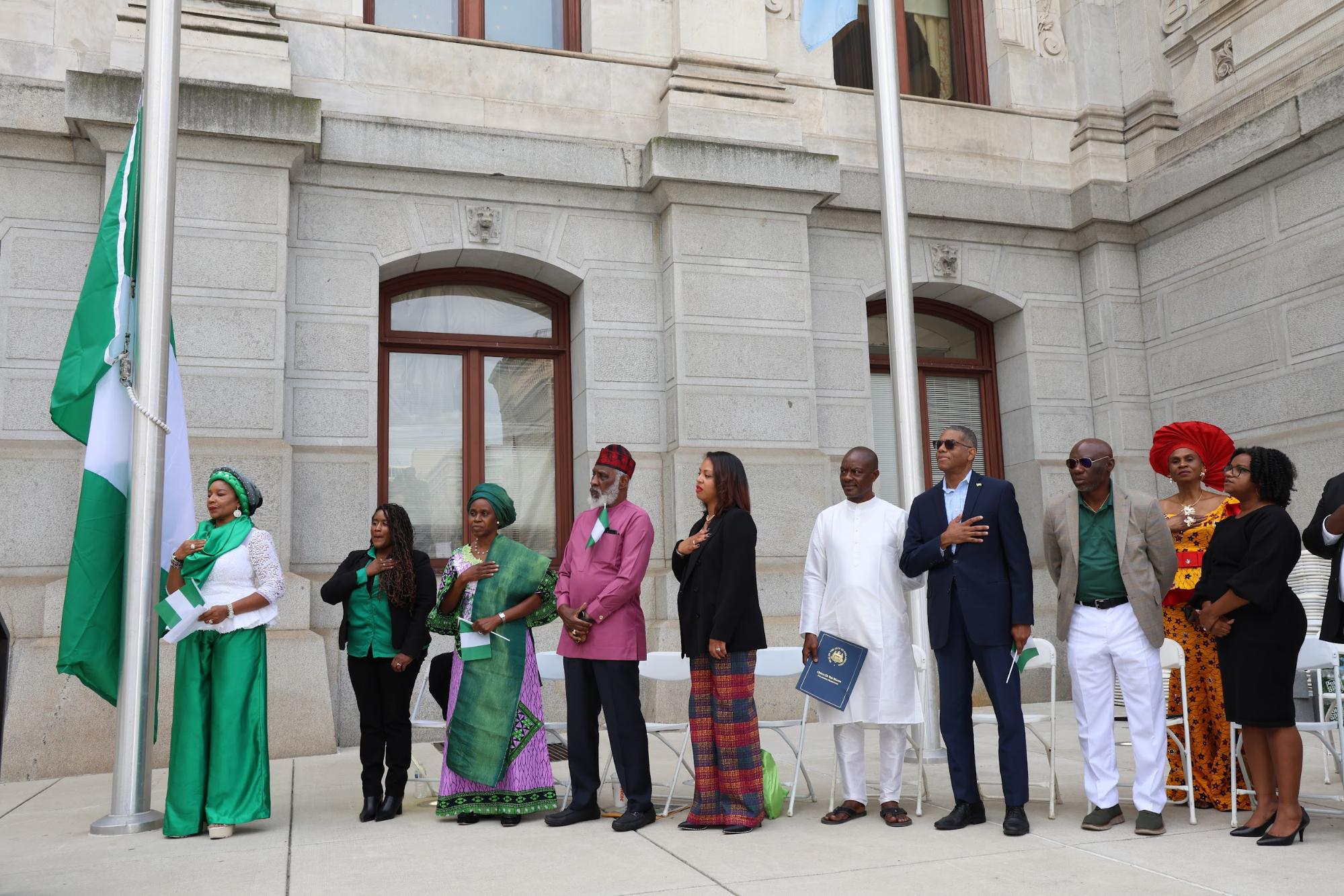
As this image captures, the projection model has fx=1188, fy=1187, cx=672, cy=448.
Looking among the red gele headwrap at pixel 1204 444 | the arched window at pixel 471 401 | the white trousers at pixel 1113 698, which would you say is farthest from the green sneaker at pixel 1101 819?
the arched window at pixel 471 401

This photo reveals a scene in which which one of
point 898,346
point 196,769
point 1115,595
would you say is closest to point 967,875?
point 1115,595

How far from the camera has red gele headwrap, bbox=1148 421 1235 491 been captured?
652 cm

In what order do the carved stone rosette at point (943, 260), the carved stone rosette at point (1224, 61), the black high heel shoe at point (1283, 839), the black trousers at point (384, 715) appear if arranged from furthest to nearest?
the carved stone rosette at point (943, 260) < the carved stone rosette at point (1224, 61) < the black trousers at point (384, 715) < the black high heel shoe at point (1283, 839)

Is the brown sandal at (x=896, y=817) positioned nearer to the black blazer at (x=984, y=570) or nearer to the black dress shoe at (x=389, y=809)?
the black blazer at (x=984, y=570)

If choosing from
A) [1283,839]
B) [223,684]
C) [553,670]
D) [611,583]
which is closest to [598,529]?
[611,583]

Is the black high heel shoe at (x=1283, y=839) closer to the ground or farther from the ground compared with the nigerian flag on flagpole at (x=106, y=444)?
closer to the ground

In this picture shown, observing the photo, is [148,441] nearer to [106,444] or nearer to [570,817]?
[106,444]

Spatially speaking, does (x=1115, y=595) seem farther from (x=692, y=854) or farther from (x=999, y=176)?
(x=999, y=176)

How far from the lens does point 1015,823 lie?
18.3 feet

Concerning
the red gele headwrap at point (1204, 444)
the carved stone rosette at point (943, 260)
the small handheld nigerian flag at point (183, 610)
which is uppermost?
the carved stone rosette at point (943, 260)

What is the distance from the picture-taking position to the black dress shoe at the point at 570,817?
6.04 metres

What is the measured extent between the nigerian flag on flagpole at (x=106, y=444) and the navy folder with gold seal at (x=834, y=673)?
11.5ft

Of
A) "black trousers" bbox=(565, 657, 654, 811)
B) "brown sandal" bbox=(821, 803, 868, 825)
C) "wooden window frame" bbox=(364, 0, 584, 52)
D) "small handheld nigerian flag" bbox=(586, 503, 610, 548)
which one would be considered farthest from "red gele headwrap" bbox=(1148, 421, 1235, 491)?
"wooden window frame" bbox=(364, 0, 584, 52)

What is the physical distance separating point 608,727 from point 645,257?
5.85m
